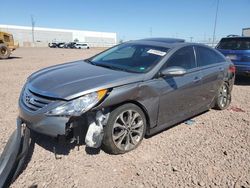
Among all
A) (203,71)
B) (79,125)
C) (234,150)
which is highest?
(203,71)

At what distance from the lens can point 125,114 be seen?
386cm

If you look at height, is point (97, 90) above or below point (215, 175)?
above

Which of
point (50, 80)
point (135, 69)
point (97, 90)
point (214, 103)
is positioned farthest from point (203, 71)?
point (50, 80)

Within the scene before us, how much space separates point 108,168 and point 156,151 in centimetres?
86

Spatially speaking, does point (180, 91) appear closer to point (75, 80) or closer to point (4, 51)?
point (75, 80)

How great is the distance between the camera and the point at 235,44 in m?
9.52

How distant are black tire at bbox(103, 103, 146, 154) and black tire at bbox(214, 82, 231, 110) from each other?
8.49 feet

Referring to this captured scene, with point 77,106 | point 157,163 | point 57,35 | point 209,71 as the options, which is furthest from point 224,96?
point 57,35

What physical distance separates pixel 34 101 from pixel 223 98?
429 centimetres

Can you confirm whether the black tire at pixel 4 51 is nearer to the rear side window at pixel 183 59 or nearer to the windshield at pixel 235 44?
the windshield at pixel 235 44

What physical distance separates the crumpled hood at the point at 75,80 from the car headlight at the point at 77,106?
6 cm

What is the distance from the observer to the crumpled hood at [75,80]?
11.6 ft

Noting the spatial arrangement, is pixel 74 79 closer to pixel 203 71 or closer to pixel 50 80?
pixel 50 80

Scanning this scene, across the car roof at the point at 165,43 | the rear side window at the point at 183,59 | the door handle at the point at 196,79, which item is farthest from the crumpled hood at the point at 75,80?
the door handle at the point at 196,79
